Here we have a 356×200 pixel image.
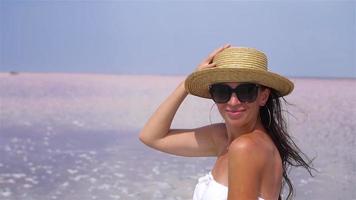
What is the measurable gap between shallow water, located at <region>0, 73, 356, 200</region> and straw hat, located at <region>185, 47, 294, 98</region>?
2790mm

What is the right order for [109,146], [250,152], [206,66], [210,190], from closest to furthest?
[250,152], [210,190], [206,66], [109,146]

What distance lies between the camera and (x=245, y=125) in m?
1.23

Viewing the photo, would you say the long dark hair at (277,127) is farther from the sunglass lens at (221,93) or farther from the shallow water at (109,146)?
the shallow water at (109,146)

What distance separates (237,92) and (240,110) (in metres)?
0.05

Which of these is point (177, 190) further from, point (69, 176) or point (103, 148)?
point (103, 148)

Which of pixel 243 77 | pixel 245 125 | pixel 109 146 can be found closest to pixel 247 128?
pixel 245 125

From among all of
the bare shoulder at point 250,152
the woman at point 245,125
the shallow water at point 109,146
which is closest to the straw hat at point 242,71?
the woman at point 245,125

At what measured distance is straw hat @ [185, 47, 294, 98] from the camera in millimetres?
1209

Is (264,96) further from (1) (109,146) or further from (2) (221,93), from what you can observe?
(1) (109,146)

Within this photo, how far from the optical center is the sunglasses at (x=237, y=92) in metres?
1.21

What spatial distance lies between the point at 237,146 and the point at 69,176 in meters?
3.84

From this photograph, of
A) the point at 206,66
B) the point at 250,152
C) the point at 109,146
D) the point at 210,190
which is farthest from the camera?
the point at 109,146

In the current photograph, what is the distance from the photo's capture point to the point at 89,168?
4.93 meters

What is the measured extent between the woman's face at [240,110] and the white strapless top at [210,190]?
0.15 m
